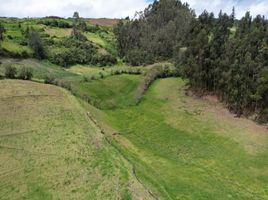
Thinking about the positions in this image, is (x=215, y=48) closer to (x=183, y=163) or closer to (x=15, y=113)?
(x=183, y=163)

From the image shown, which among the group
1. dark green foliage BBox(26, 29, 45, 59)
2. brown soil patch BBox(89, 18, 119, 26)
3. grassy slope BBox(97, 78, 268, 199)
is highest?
brown soil patch BBox(89, 18, 119, 26)

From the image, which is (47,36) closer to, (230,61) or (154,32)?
(154,32)

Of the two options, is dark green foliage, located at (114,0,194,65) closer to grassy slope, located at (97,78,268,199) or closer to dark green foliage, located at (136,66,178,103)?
dark green foliage, located at (136,66,178,103)

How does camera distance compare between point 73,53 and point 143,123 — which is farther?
point 73,53

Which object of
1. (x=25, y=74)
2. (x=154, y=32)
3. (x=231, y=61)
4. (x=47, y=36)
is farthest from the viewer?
(x=154, y=32)

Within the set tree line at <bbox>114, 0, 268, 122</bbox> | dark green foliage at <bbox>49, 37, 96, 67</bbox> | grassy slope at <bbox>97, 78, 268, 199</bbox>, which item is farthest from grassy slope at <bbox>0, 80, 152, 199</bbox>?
dark green foliage at <bbox>49, 37, 96, 67</bbox>

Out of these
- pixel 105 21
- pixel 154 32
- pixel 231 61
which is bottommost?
pixel 231 61

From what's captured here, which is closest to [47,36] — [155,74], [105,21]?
[155,74]

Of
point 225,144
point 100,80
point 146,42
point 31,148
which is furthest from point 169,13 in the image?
point 31,148
